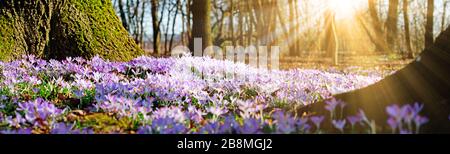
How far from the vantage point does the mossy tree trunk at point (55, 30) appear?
8.08m

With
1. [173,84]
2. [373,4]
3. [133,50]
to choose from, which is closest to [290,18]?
[373,4]

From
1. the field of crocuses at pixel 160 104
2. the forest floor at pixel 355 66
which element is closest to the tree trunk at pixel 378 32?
the forest floor at pixel 355 66

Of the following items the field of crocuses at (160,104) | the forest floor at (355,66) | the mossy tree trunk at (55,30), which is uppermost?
the mossy tree trunk at (55,30)

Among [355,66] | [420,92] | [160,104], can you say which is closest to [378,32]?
[355,66]

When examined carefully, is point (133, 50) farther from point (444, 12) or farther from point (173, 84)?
point (444, 12)

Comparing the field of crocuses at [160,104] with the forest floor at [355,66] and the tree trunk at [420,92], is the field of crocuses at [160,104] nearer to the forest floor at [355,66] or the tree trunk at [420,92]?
the tree trunk at [420,92]

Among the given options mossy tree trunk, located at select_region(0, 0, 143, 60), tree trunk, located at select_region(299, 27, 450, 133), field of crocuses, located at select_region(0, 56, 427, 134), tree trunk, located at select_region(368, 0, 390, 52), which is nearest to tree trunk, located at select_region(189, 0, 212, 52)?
mossy tree trunk, located at select_region(0, 0, 143, 60)

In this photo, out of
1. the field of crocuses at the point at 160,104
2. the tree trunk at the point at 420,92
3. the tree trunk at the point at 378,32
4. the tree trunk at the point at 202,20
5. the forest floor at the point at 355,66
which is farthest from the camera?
the tree trunk at the point at 378,32

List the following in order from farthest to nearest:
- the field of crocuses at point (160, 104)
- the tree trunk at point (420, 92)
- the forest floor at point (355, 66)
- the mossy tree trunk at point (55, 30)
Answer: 1. the forest floor at point (355, 66)
2. the mossy tree trunk at point (55, 30)
3. the tree trunk at point (420, 92)
4. the field of crocuses at point (160, 104)

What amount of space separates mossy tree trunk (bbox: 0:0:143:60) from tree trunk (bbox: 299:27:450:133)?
6.04 m

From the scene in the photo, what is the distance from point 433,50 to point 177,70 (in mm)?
4576

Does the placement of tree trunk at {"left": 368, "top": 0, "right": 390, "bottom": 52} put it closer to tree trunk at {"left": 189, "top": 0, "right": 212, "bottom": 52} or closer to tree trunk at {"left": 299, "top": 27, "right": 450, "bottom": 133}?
A: tree trunk at {"left": 189, "top": 0, "right": 212, "bottom": 52}

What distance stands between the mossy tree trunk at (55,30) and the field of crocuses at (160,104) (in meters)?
0.74
